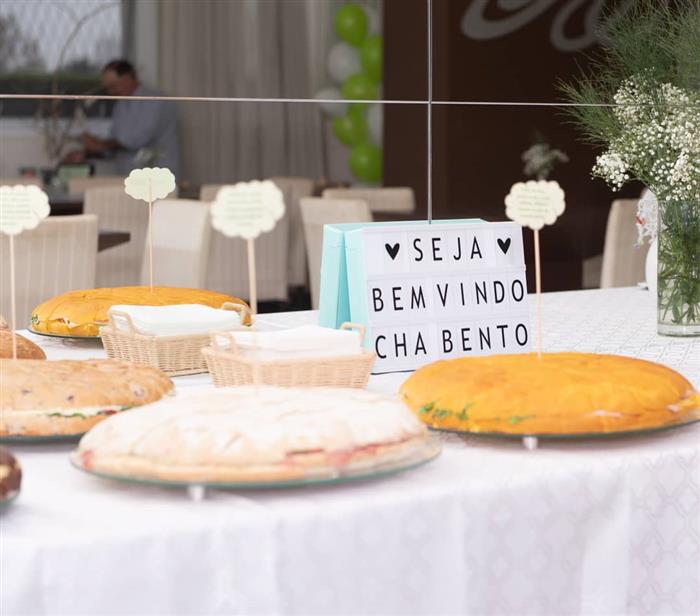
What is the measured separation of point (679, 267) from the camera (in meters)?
1.91

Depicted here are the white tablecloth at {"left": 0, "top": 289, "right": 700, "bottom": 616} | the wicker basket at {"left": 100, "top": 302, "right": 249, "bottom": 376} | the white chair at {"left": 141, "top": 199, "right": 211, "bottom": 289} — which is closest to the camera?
the white tablecloth at {"left": 0, "top": 289, "right": 700, "bottom": 616}

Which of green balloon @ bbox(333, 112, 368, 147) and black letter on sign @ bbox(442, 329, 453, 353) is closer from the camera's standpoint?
black letter on sign @ bbox(442, 329, 453, 353)

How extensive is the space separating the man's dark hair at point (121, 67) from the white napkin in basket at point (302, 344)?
7.79 feet

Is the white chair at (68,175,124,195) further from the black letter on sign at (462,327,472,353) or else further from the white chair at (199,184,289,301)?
the black letter on sign at (462,327,472,353)

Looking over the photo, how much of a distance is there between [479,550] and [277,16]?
290 cm

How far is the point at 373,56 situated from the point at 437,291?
2366 millimetres

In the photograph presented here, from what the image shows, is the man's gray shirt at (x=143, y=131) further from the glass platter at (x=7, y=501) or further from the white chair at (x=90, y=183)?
the glass platter at (x=7, y=501)

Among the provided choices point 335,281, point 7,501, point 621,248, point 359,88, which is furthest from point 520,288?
point 359,88

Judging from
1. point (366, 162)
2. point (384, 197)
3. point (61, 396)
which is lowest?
point (61, 396)

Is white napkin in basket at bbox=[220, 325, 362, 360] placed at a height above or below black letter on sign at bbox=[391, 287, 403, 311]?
below

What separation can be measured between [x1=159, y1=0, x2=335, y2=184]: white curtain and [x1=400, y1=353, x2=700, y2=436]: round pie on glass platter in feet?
8.50

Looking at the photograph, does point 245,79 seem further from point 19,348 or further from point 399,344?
point 19,348

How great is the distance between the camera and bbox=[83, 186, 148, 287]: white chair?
362 cm

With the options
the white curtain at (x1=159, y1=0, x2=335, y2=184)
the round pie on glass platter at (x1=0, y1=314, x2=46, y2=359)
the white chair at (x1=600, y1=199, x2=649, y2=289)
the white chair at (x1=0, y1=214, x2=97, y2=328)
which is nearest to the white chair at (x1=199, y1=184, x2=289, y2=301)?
the white curtain at (x1=159, y1=0, x2=335, y2=184)
